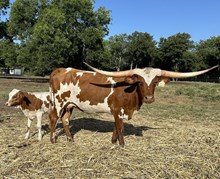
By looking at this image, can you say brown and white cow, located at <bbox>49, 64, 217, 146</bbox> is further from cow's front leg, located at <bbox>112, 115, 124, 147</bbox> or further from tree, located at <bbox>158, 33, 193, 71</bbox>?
tree, located at <bbox>158, 33, 193, 71</bbox>

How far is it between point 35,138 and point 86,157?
2501 mm

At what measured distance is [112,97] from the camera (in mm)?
7781

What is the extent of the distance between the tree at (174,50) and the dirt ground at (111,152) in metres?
57.7

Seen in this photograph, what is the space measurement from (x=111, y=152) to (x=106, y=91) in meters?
1.62

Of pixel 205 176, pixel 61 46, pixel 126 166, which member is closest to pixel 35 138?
pixel 126 166

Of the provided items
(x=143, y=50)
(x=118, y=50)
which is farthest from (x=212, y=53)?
(x=118, y=50)

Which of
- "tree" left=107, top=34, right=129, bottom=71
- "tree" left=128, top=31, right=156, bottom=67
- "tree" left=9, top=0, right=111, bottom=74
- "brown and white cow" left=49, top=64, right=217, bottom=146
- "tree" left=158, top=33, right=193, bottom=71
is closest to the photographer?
"brown and white cow" left=49, top=64, right=217, bottom=146

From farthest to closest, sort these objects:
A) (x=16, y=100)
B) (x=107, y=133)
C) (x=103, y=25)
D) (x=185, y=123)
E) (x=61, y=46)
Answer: (x=103, y=25), (x=61, y=46), (x=185, y=123), (x=107, y=133), (x=16, y=100)

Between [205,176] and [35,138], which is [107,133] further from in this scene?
[205,176]

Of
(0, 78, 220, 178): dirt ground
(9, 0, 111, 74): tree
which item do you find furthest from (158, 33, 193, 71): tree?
(0, 78, 220, 178): dirt ground

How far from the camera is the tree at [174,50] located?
67250 mm

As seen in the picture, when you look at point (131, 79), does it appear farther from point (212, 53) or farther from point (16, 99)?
point (212, 53)

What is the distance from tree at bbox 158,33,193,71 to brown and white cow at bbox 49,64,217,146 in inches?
2387

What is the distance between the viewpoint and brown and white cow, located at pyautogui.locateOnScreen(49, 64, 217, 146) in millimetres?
7230
